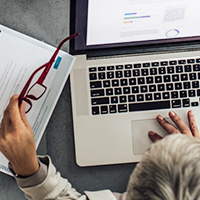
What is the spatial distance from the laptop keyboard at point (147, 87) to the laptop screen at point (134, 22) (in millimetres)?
66

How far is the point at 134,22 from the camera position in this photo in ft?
1.84

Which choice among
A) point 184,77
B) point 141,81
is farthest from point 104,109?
point 184,77

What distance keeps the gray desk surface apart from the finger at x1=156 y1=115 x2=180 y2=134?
0.14 meters

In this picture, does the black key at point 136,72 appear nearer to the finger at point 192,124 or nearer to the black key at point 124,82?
the black key at point 124,82

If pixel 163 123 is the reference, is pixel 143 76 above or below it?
above

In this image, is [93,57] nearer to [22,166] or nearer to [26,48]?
[26,48]

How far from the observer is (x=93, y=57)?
65 cm

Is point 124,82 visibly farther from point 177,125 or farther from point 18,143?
point 18,143

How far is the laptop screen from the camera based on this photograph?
51 cm

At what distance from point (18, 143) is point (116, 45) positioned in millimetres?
343

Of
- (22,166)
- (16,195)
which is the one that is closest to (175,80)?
(22,166)

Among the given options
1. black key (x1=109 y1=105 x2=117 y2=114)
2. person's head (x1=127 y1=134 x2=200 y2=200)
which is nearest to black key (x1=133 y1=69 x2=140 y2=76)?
black key (x1=109 y1=105 x2=117 y2=114)

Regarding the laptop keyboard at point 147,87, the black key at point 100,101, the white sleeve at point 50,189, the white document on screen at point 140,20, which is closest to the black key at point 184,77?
the laptop keyboard at point 147,87

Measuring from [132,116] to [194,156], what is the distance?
0.94 ft
